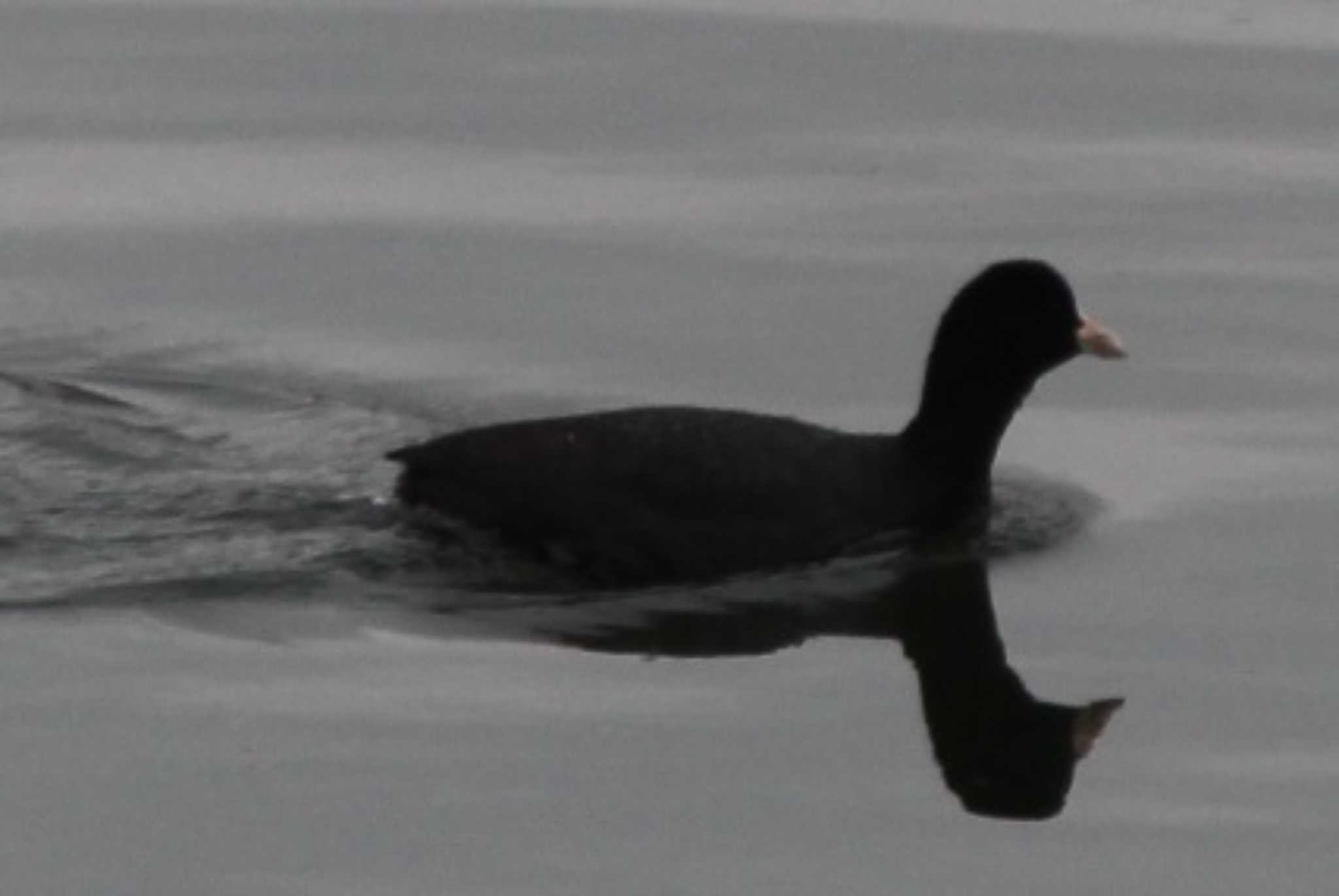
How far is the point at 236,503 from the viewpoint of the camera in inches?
534

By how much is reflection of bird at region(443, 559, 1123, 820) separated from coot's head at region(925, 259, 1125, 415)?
24.9 inches

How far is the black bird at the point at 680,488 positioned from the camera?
12969mm

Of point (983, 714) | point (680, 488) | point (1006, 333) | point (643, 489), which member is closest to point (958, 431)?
point (1006, 333)

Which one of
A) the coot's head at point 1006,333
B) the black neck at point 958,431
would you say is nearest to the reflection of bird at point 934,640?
the black neck at point 958,431

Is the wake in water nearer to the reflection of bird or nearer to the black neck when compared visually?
the reflection of bird

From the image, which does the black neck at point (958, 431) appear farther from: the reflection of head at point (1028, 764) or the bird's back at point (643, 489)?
the reflection of head at point (1028, 764)

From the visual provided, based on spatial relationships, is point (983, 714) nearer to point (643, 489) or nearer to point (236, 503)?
point (643, 489)

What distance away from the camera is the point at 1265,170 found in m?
17.0

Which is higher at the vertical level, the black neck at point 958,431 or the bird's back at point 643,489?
the black neck at point 958,431

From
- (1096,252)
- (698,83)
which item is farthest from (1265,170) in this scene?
(698,83)

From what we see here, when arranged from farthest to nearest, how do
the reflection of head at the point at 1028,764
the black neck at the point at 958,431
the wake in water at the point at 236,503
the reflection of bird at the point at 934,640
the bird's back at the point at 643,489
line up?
the black neck at the point at 958,431, the bird's back at the point at 643,489, the wake in water at the point at 236,503, the reflection of bird at the point at 934,640, the reflection of head at the point at 1028,764

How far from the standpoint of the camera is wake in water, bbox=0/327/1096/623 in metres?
12.7

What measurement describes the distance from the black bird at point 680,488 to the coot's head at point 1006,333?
0.74ft

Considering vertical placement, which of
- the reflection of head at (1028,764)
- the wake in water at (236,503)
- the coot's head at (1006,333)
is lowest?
the reflection of head at (1028,764)
